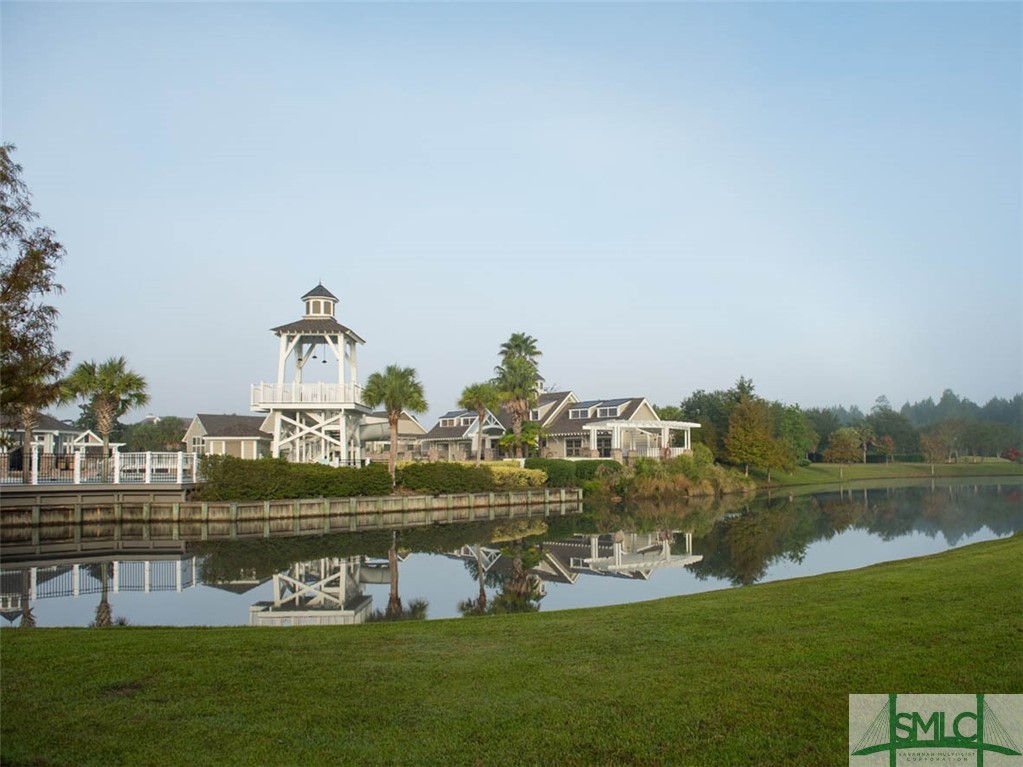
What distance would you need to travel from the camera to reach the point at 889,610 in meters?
10.8

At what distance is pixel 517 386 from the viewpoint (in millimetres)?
58156

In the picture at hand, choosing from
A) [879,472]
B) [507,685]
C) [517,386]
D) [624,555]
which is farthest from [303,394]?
[879,472]

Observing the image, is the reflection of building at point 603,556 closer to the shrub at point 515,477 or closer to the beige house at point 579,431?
the shrub at point 515,477

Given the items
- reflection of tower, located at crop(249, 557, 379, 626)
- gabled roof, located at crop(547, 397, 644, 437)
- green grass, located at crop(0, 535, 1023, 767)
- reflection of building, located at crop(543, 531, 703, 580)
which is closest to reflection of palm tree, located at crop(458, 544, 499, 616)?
reflection of tower, located at crop(249, 557, 379, 626)

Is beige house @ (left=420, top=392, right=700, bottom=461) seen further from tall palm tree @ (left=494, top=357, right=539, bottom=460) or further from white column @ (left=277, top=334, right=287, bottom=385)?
white column @ (left=277, top=334, right=287, bottom=385)

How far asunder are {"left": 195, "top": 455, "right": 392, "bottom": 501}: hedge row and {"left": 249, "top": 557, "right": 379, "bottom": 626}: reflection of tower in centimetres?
1246

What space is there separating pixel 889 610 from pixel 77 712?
9615mm

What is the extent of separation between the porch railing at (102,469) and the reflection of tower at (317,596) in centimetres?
1431

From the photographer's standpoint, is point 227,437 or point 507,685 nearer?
point 507,685

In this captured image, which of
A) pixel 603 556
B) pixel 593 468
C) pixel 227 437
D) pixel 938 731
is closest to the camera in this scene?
pixel 938 731

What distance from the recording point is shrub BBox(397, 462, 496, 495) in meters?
43.9

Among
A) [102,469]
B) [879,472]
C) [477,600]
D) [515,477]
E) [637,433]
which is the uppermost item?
[637,433]

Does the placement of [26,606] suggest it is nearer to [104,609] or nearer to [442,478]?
[104,609]

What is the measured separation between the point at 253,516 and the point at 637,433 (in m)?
33.4
